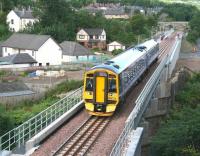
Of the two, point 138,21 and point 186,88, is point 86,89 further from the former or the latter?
point 138,21

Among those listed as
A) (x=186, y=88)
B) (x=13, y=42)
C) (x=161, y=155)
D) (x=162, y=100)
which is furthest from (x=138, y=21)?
(x=161, y=155)

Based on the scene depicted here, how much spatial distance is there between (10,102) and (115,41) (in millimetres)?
45329

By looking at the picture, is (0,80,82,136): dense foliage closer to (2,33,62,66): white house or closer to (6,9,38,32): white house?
(2,33,62,66): white house

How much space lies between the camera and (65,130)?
19.3 m

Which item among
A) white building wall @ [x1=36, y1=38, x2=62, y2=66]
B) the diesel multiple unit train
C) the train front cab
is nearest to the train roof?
the diesel multiple unit train

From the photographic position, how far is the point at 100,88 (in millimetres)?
21234

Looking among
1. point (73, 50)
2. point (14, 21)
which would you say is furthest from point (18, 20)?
point (73, 50)

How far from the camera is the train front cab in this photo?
835 inches

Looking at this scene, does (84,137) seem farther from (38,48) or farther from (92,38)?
(92,38)

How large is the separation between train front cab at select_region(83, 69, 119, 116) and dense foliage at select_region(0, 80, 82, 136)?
18.5ft

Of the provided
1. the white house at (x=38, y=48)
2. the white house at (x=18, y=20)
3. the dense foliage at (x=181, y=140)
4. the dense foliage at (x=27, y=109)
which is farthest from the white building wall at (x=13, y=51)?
the dense foliage at (x=181, y=140)

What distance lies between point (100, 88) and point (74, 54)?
42689 mm

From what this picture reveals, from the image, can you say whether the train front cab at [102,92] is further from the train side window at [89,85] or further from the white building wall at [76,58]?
the white building wall at [76,58]

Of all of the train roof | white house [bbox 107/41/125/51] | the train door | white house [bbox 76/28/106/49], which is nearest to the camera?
the train door
